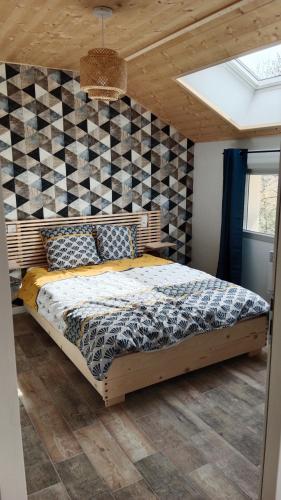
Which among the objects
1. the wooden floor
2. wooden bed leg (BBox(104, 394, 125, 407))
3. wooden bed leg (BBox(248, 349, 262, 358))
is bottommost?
the wooden floor

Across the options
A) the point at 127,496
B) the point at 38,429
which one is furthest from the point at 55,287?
the point at 127,496

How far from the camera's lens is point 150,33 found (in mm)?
3010

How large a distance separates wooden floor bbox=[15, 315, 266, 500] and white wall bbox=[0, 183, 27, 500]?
872 mm

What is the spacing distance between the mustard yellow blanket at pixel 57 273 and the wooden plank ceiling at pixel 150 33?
179 centimetres

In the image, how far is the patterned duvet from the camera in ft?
8.45

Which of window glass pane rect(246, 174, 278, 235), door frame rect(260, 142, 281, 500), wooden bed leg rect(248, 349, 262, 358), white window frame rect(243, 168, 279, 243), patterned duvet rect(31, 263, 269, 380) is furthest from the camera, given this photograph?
window glass pane rect(246, 174, 278, 235)

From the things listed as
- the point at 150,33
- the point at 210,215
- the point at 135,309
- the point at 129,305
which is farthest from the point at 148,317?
the point at 210,215

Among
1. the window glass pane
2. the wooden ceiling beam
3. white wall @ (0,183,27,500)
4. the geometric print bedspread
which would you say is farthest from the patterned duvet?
the wooden ceiling beam

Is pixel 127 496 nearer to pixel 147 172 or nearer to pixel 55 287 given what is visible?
pixel 55 287

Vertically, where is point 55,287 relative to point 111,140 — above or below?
below

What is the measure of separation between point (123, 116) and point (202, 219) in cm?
162

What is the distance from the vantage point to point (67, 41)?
3205mm

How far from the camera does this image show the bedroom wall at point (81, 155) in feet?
13.2

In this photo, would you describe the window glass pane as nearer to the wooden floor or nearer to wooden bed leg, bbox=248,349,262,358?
wooden bed leg, bbox=248,349,262,358
